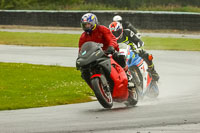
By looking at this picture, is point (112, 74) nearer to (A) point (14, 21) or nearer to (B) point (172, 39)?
(B) point (172, 39)

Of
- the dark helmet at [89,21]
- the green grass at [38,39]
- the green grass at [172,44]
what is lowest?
the green grass at [38,39]

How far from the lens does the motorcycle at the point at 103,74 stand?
9.09 metres

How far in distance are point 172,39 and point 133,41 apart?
18326 mm

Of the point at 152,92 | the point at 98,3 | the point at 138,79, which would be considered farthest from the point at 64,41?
→ the point at 138,79

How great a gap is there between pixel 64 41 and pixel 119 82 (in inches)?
857

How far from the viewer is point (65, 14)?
3828 cm

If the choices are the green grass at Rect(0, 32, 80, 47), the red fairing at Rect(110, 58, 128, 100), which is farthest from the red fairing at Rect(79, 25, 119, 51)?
the green grass at Rect(0, 32, 80, 47)

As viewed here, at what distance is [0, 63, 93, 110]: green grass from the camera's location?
35.7 feet

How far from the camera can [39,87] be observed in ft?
42.7

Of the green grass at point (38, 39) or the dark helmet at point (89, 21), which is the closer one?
the dark helmet at point (89, 21)

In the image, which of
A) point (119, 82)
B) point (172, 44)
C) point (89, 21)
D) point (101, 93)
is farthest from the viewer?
point (172, 44)

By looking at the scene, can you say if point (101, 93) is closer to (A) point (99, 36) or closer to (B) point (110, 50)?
(B) point (110, 50)

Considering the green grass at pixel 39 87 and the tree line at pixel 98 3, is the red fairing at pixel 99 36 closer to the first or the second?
the green grass at pixel 39 87

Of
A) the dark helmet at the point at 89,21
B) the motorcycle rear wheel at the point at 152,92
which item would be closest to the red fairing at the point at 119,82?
the dark helmet at the point at 89,21
